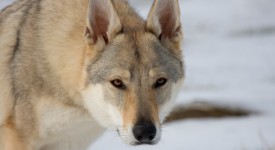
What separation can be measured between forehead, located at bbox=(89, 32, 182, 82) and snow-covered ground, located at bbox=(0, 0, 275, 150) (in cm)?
189

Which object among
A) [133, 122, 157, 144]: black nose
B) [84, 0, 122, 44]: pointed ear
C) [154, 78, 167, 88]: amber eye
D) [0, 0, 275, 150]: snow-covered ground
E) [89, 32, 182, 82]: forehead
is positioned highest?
[84, 0, 122, 44]: pointed ear

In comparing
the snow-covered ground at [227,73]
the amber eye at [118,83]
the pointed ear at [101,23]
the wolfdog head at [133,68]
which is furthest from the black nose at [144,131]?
the snow-covered ground at [227,73]

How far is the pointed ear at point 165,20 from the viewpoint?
5402 mm

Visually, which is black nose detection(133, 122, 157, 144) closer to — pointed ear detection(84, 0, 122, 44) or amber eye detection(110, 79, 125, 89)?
amber eye detection(110, 79, 125, 89)

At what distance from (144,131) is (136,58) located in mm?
617

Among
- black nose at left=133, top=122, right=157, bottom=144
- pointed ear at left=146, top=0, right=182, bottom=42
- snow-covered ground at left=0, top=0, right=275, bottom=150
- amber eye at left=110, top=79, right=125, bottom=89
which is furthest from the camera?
snow-covered ground at left=0, top=0, right=275, bottom=150

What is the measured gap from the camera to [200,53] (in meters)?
12.7

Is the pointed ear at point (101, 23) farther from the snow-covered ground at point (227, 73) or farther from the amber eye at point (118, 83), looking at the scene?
the snow-covered ground at point (227, 73)

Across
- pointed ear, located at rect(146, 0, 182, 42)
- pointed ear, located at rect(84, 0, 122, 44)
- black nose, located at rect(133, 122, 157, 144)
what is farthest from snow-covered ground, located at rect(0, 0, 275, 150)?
pointed ear, located at rect(84, 0, 122, 44)

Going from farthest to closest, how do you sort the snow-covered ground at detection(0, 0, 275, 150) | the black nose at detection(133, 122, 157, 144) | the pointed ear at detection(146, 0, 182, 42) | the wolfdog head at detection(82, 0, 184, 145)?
the snow-covered ground at detection(0, 0, 275, 150) → the pointed ear at detection(146, 0, 182, 42) → the wolfdog head at detection(82, 0, 184, 145) → the black nose at detection(133, 122, 157, 144)

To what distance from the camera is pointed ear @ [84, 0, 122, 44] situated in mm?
5215

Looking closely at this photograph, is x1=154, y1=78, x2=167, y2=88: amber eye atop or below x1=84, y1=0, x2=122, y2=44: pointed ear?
below

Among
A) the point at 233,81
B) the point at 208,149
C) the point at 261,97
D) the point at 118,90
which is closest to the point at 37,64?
the point at 118,90

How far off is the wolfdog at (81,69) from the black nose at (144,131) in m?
0.06
